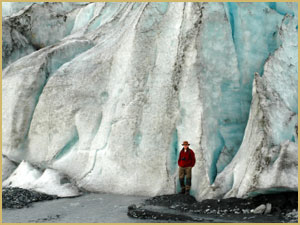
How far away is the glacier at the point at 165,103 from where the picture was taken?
30.0 ft

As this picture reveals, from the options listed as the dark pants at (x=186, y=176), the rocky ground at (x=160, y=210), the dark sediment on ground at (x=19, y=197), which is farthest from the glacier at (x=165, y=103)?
the dark sediment on ground at (x=19, y=197)

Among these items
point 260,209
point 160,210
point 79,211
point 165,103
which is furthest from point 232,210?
point 165,103

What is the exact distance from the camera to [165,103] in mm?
11078

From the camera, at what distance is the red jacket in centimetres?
967

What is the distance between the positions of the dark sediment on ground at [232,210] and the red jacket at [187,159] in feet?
3.45

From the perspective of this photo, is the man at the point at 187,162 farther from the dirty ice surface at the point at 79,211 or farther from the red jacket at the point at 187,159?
the dirty ice surface at the point at 79,211

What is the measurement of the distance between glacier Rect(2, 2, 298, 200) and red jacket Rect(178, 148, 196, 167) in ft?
1.01

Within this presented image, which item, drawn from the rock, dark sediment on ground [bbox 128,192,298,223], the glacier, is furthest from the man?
the rock

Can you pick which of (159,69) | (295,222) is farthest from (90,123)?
(295,222)

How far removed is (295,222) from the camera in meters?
7.22

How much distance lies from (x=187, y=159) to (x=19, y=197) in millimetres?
4109

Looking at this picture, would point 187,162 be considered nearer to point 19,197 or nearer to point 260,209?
point 260,209

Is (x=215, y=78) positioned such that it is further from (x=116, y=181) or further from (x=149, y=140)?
(x=116, y=181)

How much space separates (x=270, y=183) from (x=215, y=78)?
10.7 feet
